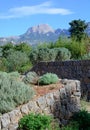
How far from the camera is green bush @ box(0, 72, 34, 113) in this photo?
38.9ft

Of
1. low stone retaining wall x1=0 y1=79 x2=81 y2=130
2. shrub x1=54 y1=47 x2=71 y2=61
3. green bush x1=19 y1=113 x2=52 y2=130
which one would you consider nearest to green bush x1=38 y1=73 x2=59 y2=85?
low stone retaining wall x1=0 y1=79 x2=81 y2=130

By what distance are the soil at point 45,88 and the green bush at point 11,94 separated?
2.59 feet

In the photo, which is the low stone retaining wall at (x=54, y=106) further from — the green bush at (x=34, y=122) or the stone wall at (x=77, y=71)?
the stone wall at (x=77, y=71)

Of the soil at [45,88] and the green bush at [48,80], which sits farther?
the green bush at [48,80]

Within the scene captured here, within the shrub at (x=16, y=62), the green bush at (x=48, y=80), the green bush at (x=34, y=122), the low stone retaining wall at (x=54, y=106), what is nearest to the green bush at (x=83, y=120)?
the low stone retaining wall at (x=54, y=106)

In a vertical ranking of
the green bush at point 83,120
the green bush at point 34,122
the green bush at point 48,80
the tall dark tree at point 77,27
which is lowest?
the green bush at point 83,120

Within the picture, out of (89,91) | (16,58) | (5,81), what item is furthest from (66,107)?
(16,58)

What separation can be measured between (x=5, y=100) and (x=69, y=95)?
3113 mm

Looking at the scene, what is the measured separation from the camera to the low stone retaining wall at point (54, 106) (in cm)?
1141

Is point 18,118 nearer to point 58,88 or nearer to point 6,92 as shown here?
point 6,92

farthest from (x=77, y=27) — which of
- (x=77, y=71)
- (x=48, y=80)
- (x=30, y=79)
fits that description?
(x=48, y=80)

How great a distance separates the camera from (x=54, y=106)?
1346 cm

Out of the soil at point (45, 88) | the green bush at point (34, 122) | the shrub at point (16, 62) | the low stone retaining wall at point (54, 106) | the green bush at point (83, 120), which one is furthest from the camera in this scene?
the shrub at point (16, 62)

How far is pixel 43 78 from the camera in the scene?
15117mm
